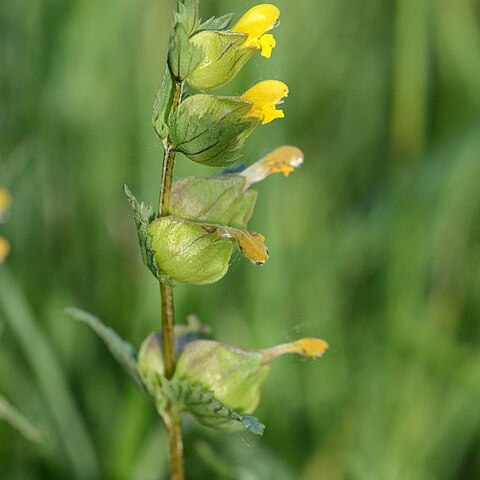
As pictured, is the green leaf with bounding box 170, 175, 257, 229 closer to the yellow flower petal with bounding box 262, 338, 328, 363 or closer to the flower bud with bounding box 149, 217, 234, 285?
the flower bud with bounding box 149, 217, 234, 285

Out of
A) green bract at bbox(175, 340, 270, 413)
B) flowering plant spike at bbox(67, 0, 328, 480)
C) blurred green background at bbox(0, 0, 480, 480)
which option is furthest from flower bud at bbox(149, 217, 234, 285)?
blurred green background at bbox(0, 0, 480, 480)

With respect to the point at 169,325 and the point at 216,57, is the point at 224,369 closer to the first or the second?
the point at 169,325

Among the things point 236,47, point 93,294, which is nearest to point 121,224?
point 93,294

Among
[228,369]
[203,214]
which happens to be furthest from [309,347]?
[203,214]

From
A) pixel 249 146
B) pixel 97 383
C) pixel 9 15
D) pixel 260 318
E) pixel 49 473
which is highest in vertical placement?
pixel 9 15

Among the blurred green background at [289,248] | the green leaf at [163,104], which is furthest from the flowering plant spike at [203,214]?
the blurred green background at [289,248]

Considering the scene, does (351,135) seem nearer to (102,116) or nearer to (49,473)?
(102,116)

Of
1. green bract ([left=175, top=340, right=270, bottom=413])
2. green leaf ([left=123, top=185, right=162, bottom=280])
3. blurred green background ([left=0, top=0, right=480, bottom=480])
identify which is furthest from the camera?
blurred green background ([left=0, top=0, right=480, bottom=480])
